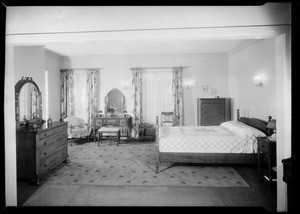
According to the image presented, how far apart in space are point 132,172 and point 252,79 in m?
4.45

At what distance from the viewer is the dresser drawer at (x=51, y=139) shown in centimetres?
384

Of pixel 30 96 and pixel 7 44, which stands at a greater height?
pixel 7 44

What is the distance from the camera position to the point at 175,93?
304 inches

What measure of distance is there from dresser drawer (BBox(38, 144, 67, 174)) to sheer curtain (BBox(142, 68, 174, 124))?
3.72 m

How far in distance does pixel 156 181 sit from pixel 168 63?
5.12 meters

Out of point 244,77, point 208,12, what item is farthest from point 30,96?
point 244,77

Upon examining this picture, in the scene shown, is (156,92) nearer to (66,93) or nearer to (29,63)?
(66,93)

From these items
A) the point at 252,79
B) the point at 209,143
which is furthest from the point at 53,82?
the point at 252,79

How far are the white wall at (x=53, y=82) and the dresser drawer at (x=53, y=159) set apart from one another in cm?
290

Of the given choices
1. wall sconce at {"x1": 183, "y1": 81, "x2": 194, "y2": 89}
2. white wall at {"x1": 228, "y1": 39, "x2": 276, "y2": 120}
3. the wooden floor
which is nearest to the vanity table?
wall sconce at {"x1": 183, "y1": 81, "x2": 194, "y2": 89}

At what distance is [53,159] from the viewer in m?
4.36

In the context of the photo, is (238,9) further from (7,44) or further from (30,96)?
(30,96)
